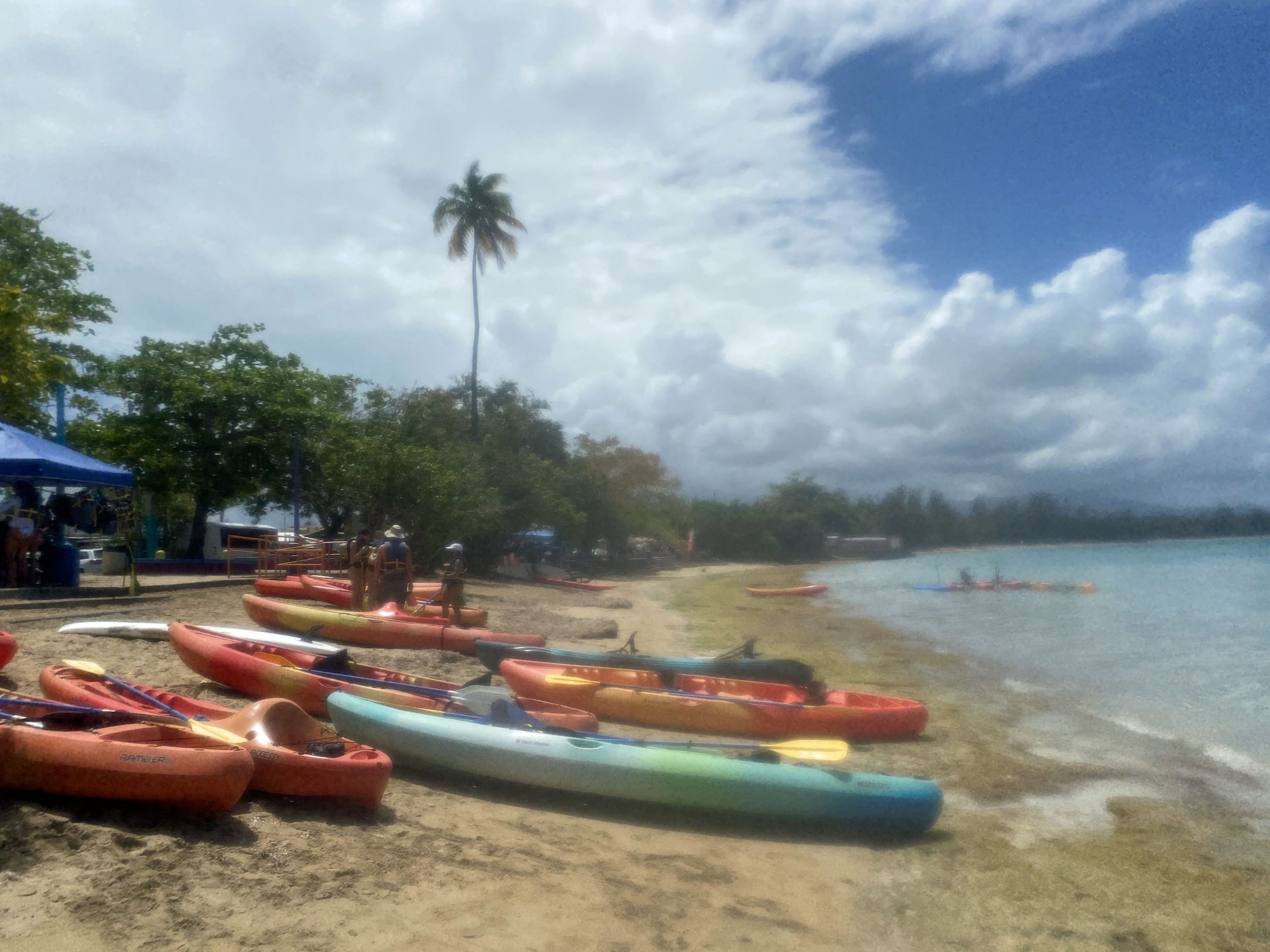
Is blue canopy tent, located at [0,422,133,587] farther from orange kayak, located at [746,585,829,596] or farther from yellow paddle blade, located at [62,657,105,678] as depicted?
orange kayak, located at [746,585,829,596]

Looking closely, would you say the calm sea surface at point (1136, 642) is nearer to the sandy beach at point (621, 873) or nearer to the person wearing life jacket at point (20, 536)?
the sandy beach at point (621, 873)

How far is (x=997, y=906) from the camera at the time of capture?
5.43 metres

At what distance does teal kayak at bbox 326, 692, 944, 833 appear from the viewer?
20.7ft

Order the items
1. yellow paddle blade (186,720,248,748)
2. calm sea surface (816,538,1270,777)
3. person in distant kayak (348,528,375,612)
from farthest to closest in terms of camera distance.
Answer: person in distant kayak (348,528,375,612)
calm sea surface (816,538,1270,777)
yellow paddle blade (186,720,248,748)

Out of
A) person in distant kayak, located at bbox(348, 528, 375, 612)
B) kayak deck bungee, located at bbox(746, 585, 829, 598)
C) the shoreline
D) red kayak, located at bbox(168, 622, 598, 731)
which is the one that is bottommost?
the shoreline

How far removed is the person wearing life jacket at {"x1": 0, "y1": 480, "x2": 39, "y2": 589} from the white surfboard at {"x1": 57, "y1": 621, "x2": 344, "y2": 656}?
191 inches

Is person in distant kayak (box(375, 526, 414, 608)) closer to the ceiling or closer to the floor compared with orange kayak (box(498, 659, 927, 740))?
closer to the ceiling

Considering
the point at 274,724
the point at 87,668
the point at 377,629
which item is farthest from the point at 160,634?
the point at 274,724

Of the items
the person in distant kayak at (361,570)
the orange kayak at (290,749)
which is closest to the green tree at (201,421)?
the person in distant kayak at (361,570)

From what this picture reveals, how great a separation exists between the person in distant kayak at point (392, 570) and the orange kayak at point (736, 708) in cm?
335

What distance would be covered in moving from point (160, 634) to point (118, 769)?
6495mm

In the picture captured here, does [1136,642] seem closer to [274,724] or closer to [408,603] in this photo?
[408,603]

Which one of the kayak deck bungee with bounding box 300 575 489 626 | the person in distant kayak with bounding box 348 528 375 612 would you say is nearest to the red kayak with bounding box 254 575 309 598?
the kayak deck bungee with bounding box 300 575 489 626

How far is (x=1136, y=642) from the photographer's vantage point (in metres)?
19.9
